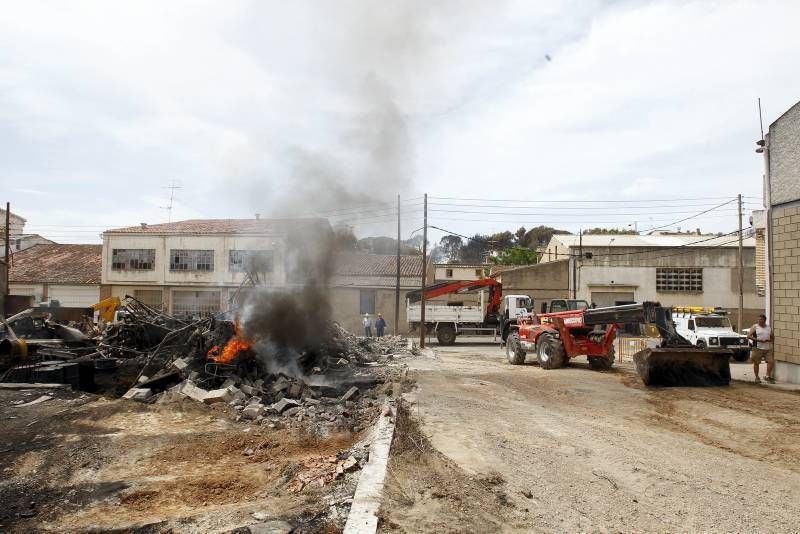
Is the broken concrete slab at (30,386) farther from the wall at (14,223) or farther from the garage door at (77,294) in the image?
the wall at (14,223)

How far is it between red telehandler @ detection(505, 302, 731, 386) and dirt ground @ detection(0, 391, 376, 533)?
278 inches

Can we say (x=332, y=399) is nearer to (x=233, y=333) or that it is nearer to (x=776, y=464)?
(x=233, y=333)

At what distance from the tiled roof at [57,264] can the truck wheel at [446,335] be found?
23825mm

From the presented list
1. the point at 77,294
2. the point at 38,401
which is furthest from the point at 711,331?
the point at 77,294

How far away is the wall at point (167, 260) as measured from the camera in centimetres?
3381

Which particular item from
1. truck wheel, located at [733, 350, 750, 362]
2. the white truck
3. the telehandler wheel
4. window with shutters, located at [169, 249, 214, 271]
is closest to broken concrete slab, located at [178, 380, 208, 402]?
the telehandler wheel

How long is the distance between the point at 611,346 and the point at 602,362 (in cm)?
53

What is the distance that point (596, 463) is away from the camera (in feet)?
18.2

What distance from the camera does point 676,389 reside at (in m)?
10.6

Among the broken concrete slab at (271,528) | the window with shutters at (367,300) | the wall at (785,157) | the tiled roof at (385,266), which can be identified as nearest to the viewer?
the broken concrete slab at (271,528)

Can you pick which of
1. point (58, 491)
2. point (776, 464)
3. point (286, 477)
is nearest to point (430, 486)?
point (286, 477)

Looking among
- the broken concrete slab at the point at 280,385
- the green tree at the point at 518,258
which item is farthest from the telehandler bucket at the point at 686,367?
the green tree at the point at 518,258

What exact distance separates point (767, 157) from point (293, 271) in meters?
11.8

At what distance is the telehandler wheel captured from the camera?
14.4 m
